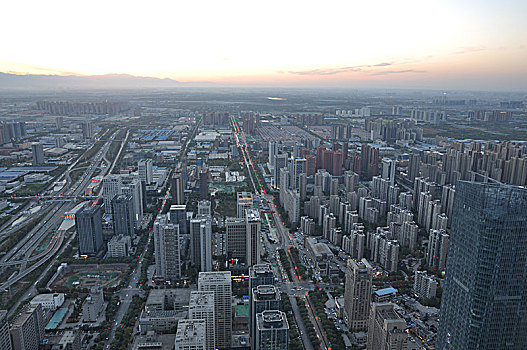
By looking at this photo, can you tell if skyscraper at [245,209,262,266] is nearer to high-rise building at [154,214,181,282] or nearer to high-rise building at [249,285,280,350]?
high-rise building at [154,214,181,282]

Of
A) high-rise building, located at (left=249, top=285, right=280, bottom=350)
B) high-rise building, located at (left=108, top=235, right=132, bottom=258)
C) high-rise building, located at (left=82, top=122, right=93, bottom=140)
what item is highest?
high-rise building, located at (left=82, top=122, right=93, bottom=140)

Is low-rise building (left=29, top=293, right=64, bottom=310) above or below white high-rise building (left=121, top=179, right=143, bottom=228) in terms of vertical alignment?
below

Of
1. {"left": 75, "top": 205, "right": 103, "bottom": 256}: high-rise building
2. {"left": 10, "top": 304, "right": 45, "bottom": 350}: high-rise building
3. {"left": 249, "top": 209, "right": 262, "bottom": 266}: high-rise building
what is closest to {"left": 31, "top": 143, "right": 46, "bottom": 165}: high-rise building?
{"left": 75, "top": 205, "right": 103, "bottom": 256}: high-rise building

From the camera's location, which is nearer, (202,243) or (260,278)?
(260,278)

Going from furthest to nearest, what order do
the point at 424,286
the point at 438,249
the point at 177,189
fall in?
the point at 177,189
the point at 438,249
the point at 424,286

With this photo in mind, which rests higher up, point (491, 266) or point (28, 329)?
point (491, 266)

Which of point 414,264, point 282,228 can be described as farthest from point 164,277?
point 414,264

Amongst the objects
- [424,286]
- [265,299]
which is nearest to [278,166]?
[424,286]

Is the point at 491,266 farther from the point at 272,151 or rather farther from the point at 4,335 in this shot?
the point at 272,151
